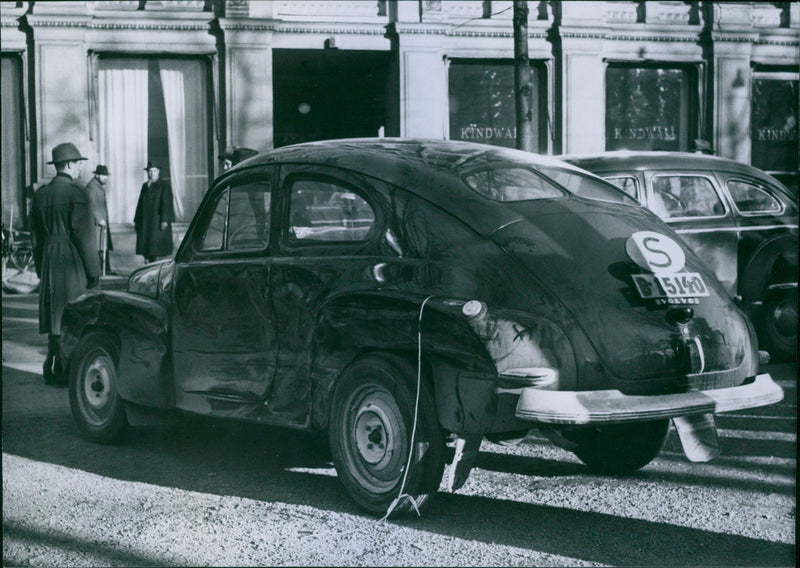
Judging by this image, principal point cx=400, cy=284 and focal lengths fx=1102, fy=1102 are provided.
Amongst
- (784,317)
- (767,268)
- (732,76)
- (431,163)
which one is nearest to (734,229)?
(767,268)

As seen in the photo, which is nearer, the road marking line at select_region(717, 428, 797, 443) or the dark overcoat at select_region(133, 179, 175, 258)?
the road marking line at select_region(717, 428, 797, 443)

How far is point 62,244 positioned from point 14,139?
1103cm

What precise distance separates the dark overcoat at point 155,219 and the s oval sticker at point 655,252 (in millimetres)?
10956

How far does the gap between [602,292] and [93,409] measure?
3641 millimetres

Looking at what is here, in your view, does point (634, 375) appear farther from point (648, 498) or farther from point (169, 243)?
point (169, 243)

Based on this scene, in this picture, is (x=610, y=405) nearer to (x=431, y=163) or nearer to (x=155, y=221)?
(x=431, y=163)

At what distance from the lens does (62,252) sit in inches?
386

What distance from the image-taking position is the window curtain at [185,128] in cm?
2077

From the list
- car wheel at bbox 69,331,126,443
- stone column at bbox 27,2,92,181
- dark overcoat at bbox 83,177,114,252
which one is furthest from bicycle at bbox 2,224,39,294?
car wheel at bbox 69,331,126,443

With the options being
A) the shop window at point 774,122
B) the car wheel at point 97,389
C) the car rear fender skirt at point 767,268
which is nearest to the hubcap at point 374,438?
the car wheel at point 97,389

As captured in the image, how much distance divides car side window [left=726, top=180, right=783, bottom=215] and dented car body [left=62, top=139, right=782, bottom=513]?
4.85 m

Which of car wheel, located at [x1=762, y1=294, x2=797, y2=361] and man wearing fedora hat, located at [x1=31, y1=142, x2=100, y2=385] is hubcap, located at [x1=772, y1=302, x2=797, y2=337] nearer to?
car wheel, located at [x1=762, y1=294, x2=797, y2=361]

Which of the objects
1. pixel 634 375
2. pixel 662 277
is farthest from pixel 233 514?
pixel 662 277

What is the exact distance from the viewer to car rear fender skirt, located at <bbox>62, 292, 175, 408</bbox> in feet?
21.1
